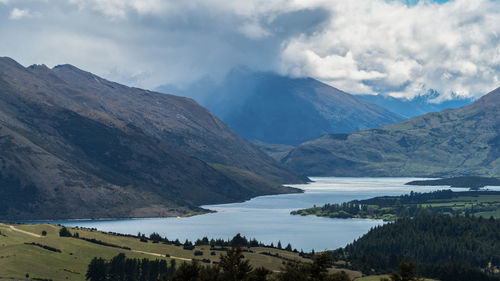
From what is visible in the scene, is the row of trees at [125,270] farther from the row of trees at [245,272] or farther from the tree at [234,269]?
the tree at [234,269]

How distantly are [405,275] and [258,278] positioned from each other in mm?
25704

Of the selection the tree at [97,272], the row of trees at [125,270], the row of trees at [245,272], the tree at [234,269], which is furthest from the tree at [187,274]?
the tree at [97,272]

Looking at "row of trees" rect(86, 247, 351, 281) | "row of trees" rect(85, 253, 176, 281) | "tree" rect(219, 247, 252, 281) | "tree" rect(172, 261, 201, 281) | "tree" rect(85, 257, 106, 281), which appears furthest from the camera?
"row of trees" rect(85, 253, 176, 281)

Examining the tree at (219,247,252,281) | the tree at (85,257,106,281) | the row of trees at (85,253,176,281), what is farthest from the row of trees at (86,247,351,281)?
the tree at (85,257,106,281)

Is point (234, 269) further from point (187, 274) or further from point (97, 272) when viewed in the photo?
point (97, 272)

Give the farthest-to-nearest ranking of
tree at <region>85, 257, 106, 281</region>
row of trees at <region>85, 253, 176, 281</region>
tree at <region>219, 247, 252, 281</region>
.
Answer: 1. row of trees at <region>85, 253, 176, 281</region>
2. tree at <region>85, 257, 106, 281</region>
3. tree at <region>219, 247, 252, 281</region>

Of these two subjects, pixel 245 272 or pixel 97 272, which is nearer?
pixel 245 272

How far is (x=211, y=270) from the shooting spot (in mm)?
108938

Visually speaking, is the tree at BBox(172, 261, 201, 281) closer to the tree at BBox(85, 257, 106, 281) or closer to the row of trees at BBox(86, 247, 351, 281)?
the row of trees at BBox(86, 247, 351, 281)

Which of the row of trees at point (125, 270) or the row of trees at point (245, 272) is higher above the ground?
the row of trees at point (245, 272)

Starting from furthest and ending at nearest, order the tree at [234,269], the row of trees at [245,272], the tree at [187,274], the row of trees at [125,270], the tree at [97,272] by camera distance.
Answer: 1. the row of trees at [125,270]
2. the tree at [97,272]
3. the tree at [234,269]
4. the row of trees at [245,272]
5. the tree at [187,274]

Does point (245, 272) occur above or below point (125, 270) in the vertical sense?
above

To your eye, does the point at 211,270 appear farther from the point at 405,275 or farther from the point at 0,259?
the point at 0,259

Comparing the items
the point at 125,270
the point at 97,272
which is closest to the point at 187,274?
the point at 97,272
